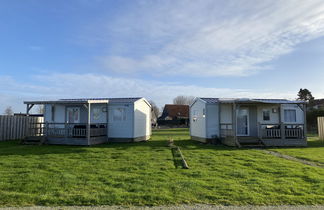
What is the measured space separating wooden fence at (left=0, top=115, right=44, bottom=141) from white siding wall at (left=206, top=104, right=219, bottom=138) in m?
13.8

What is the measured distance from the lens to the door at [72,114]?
693 inches

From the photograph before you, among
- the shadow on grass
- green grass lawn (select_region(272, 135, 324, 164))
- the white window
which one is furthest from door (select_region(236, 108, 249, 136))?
the shadow on grass

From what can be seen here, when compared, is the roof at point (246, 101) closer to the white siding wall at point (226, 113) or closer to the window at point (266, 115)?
the white siding wall at point (226, 113)

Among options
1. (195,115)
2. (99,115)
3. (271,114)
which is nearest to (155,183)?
(99,115)

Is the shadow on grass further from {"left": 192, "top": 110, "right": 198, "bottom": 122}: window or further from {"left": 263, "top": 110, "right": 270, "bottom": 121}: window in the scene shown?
{"left": 263, "top": 110, "right": 270, "bottom": 121}: window

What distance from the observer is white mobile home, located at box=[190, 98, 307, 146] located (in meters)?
14.8

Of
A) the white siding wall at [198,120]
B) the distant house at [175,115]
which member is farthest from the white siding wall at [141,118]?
the distant house at [175,115]

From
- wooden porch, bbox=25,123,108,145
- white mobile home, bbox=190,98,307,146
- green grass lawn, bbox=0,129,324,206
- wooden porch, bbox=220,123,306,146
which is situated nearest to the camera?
green grass lawn, bbox=0,129,324,206

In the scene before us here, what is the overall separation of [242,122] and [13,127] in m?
17.6

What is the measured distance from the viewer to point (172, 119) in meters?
49.0

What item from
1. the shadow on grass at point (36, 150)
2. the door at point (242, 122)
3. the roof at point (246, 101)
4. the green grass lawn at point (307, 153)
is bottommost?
the green grass lawn at point (307, 153)

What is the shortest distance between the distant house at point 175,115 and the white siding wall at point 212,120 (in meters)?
30.4

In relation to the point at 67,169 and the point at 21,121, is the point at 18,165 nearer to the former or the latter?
the point at 67,169

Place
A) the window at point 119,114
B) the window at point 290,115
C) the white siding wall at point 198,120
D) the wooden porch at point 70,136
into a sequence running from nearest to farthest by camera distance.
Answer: the wooden porch at point 70,136, the window at point 119,114, the white siding wall at point 198,120, the window at point 290,115
